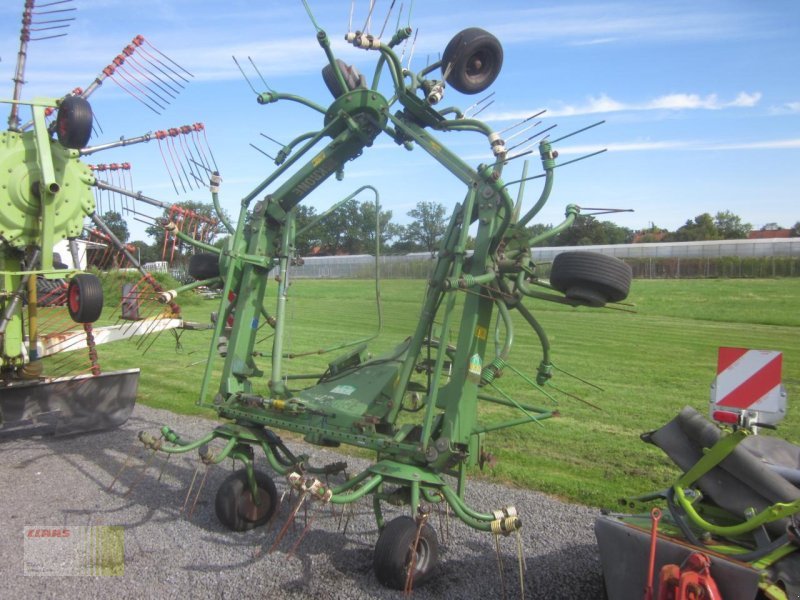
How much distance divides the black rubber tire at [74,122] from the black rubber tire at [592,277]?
4.36 m

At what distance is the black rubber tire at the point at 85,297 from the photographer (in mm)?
5562

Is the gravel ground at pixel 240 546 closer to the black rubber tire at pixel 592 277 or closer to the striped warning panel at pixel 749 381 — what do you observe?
the striped warning panel at pixel 749 381

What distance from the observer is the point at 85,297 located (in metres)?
5.55

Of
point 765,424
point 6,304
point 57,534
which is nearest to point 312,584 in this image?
point 57,534

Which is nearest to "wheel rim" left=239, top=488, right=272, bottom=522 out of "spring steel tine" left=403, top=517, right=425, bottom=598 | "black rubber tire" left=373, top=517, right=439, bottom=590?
"black rubber tire" left=373, top=517, right=439, bottom=590

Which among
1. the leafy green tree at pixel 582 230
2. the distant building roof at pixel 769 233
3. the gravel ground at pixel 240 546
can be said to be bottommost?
the gravel ground at pixel 240 546

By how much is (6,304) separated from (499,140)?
17.2 feet

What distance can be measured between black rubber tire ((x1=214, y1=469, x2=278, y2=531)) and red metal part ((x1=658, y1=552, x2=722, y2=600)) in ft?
10.4

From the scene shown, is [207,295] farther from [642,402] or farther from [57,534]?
[642,402]

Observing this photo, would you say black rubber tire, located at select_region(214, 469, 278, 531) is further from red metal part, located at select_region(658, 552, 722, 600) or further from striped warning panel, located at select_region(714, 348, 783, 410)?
striped warning panel, located at select_region(714, 348, 783, 410)

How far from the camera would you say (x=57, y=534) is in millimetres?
4879

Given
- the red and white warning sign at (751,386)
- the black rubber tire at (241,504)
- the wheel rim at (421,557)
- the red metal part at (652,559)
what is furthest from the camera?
the black rubber tire at (241,504)

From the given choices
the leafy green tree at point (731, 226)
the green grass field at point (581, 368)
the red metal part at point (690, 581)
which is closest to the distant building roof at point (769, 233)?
the leafy green tree at point (731, 226)

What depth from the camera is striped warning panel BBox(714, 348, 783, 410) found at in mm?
3924
